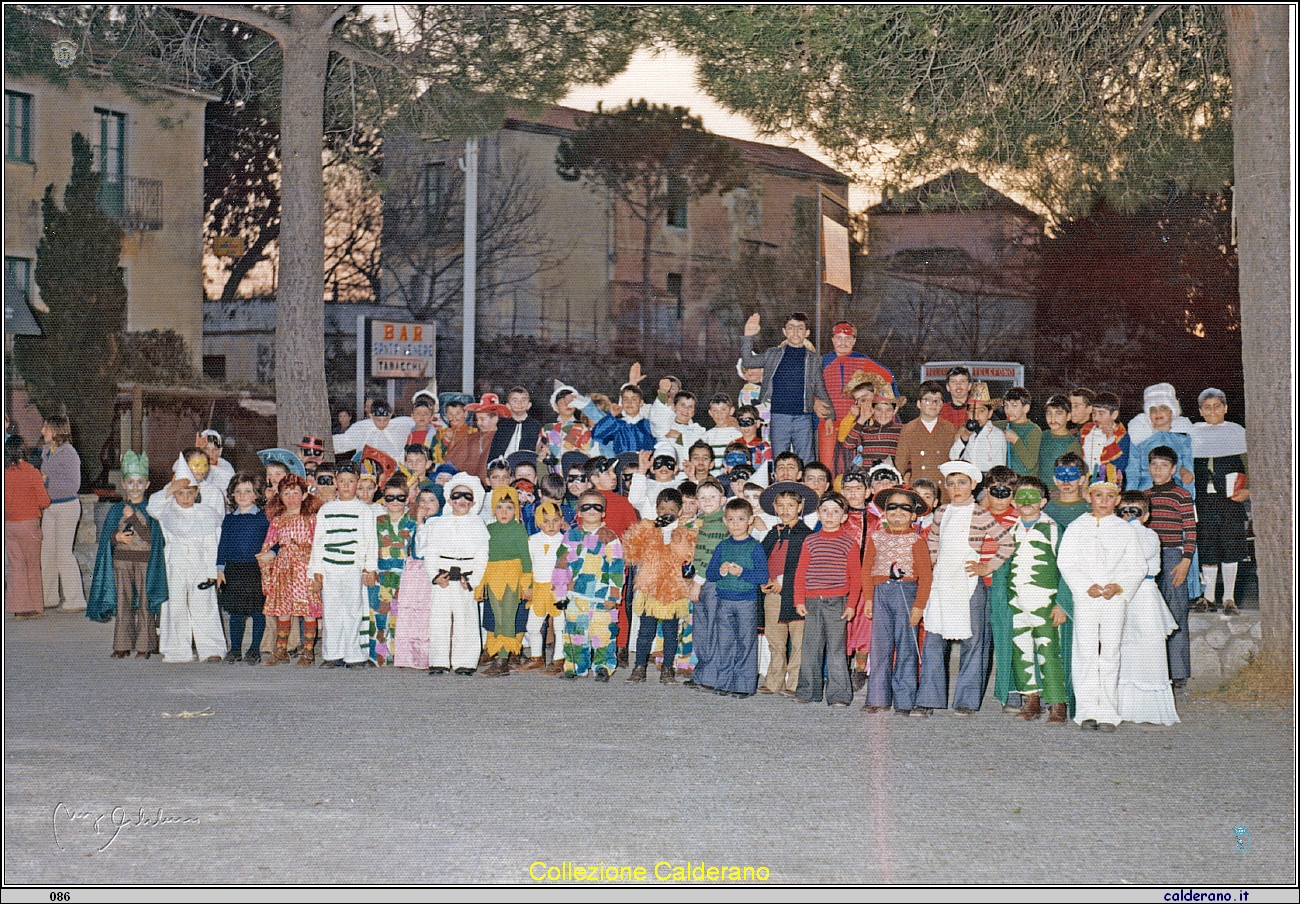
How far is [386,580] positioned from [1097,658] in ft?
14.4

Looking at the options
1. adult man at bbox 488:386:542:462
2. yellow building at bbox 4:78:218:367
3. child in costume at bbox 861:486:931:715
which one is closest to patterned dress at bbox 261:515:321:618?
adult man at bbox 488:386:542:462

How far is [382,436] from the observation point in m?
10.9

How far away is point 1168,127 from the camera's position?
35.9 feet

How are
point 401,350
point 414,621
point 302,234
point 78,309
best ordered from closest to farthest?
point 414,621
point 302,234
point 401,350
point 78,309

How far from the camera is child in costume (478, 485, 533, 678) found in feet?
27.9

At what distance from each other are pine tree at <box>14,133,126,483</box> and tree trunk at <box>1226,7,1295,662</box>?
50.4ft

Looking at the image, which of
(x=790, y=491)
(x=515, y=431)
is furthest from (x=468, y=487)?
(x=790, y=491)

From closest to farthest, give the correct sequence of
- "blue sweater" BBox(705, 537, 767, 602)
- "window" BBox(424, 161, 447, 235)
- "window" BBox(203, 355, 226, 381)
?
"blue sweater" BBox(705, 537, 767, 602), "window" BBox(203, 355, 226, 381), "window" BBox(424, 161, 447, 235)

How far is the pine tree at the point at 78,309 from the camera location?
1892 cm

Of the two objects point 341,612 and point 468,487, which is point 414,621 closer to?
point 341,612

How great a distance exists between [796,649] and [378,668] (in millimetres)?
2733

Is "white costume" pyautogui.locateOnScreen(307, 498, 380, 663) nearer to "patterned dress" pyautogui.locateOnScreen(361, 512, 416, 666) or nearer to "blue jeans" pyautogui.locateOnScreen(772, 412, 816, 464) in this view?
Result: "patterned dress" pyautogui.locateOnScreen(361, 512, 416, 666)

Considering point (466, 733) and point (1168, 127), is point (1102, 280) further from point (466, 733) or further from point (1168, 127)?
point (466, 733)

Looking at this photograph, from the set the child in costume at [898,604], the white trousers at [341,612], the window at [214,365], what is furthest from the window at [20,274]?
the child in costume at [898,604]
